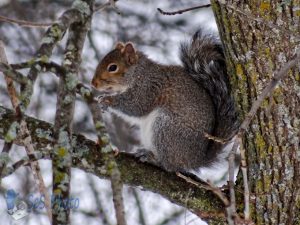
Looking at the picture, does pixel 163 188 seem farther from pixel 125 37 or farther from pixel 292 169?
pixel 125 37

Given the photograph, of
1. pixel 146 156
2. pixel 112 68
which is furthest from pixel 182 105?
pixel 112 68

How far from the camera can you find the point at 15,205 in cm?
190

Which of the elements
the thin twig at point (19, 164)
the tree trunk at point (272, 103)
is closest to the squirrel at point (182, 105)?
the tree trunk at point (272, 103)

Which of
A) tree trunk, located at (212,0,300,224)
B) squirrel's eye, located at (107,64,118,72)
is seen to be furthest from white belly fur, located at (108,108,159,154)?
tree trunk, located at (212,0,300,224)

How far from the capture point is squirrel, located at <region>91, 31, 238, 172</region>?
2.93m

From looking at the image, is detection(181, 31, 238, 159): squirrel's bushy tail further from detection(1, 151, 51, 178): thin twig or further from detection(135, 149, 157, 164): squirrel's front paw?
detection(1, 151, 51, 178): thin twig

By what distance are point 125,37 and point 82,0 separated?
135 inches

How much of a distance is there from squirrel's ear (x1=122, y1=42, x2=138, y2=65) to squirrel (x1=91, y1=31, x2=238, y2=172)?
0.05 ft

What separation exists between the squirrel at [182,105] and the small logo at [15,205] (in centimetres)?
98

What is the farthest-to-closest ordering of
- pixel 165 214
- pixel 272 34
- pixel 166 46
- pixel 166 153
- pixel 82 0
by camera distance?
pixel 166 46
pixel 165 214
pixel 166 153
pixel 272 34
pixel 82 0

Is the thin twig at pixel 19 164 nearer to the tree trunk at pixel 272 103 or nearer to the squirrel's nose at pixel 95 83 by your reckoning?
the tree trunk at pixel 272 103

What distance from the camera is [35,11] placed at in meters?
5.82

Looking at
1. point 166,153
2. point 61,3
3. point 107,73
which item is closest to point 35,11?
point 61,3

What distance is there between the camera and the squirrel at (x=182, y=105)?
9.60 ft
